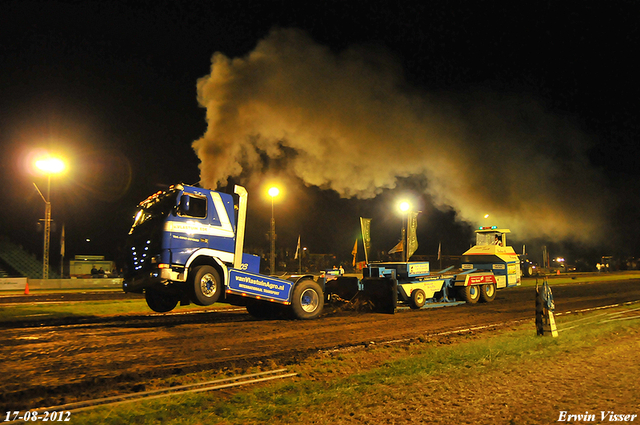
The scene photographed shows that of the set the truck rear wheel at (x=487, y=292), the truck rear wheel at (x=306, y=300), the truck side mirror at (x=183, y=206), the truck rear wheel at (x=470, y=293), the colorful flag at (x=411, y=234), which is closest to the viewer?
the truck side mirror at (x=183, y=206)

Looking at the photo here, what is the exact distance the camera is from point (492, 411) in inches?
195

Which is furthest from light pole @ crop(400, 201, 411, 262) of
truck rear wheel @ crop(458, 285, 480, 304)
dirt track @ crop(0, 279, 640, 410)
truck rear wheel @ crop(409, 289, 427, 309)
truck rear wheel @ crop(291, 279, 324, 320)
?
truck rear wheel @ crop(291, 279, 324, 320)

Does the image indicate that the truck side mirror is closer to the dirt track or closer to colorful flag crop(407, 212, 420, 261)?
the dirt track

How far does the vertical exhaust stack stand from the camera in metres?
12.1

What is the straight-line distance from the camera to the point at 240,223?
12461mm

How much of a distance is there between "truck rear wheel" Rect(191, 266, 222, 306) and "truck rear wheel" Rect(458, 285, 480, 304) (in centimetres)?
1044

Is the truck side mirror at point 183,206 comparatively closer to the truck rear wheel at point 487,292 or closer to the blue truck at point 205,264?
the blue truck at point 205,264

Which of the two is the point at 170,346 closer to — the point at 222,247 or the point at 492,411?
the point at 222,247

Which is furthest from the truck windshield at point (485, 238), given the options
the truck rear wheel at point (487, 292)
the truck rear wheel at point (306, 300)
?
the truck rear wheel at point (306, 300)

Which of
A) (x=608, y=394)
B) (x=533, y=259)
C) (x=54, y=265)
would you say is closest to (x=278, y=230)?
(x=54, y=265)

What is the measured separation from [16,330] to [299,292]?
7259mm

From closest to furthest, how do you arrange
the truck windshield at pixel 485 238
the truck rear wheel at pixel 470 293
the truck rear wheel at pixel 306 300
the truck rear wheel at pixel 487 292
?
the truck rear wheel at pixel 306 300, the truck rear wheel at pixel 470 293, the truck rear wheel at pixel 487 292, the truck windshield at pixel 485 238

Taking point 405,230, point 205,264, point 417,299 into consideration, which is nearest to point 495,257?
point 405,230

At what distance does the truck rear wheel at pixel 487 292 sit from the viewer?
60.9 ft
